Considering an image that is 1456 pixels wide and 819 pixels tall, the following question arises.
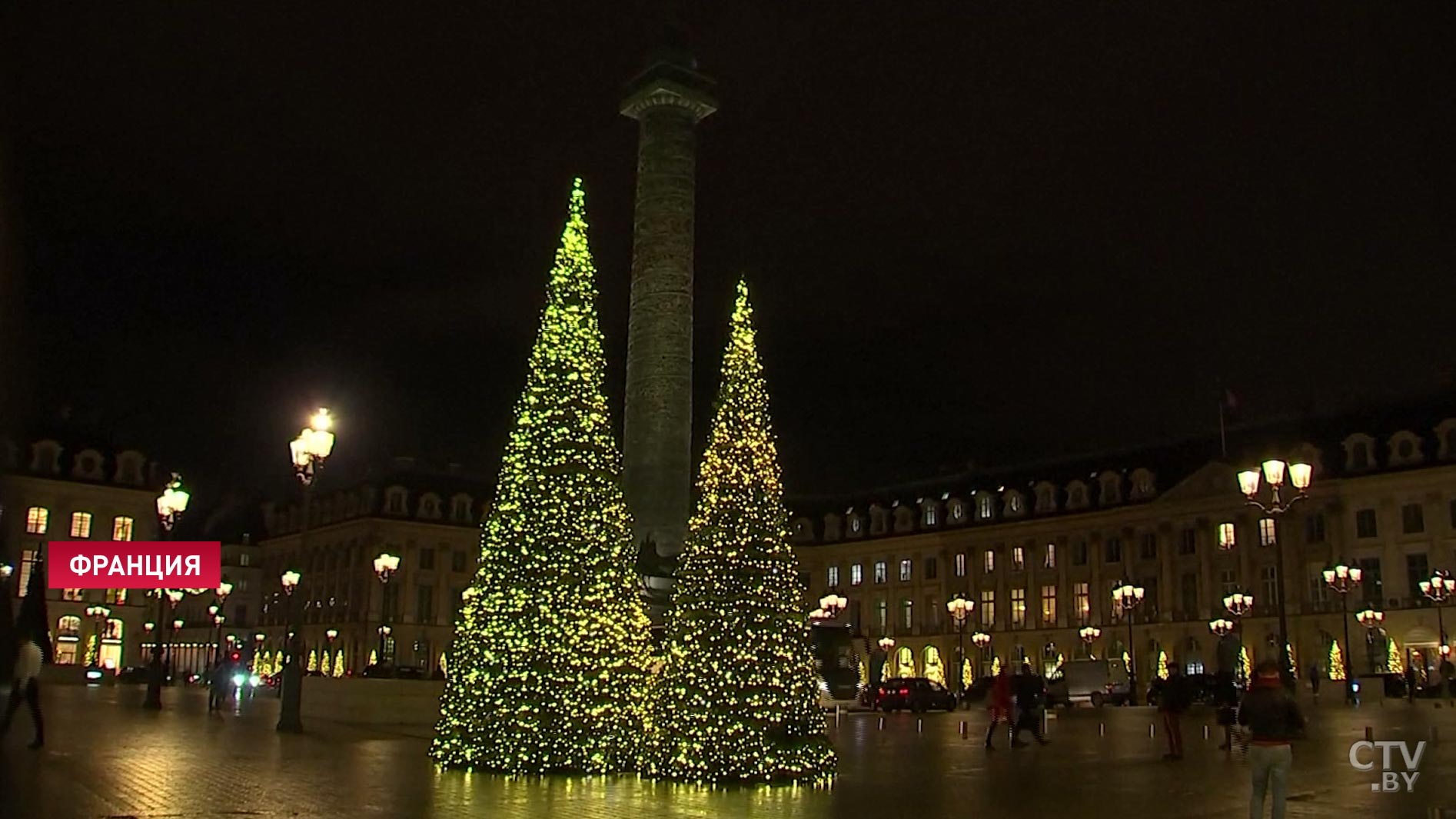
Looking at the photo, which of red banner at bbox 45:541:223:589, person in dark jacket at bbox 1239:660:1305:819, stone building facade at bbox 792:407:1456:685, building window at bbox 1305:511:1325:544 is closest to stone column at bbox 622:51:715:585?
red banner at bbox 45:541:223:589

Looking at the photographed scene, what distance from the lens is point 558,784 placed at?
16.5 meters

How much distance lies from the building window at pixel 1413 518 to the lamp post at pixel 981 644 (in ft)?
84.9

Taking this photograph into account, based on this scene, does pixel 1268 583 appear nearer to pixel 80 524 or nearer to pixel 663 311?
pixel 663 311

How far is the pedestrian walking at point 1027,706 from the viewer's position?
26.6 metres

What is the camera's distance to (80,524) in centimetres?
7900

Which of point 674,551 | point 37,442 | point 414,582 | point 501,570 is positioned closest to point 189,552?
point 501,570

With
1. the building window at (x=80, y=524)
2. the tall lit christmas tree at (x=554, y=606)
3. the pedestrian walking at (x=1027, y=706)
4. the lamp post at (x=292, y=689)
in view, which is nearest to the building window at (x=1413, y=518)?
the pedestrian walking at (x=1027, y=706)

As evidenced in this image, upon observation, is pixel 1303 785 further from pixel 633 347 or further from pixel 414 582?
pixel 414 582

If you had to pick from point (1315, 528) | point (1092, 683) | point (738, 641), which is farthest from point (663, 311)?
point (1315, 528)

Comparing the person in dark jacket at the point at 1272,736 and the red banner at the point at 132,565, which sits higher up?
the red banner at the point at 132,565

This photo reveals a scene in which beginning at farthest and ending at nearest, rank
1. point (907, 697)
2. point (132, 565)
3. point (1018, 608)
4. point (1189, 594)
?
point (1018, 608) < point (1189, 594) < point (907, 697) < point (132, 565)

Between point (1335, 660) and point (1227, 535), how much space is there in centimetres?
977

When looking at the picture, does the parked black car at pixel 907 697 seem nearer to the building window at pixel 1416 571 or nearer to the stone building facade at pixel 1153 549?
the stone building facade at pixel 1153 549

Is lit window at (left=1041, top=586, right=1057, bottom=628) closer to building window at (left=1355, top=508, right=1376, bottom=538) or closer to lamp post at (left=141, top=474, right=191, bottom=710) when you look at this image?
building window at (left=1355, top=508, right=1376, bottom=538)
